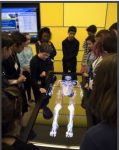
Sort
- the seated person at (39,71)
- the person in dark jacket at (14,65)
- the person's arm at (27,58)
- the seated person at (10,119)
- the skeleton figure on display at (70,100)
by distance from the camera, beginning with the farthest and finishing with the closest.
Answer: the person's arm at (27,58) < the seated person at (39,71) < the person in dark jacket at (14,65) < the skeleton figure on display at (70,100) < the seated person at (10,119)

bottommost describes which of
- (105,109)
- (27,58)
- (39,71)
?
(39,71)

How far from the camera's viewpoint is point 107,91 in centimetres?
142

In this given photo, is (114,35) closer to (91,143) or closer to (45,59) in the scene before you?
(45,59)

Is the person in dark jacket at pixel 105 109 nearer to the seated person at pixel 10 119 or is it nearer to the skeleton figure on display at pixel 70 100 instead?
the seated person at pixel 10 119

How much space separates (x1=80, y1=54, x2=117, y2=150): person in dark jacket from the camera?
1412 mm

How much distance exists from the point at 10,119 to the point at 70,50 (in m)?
5.59

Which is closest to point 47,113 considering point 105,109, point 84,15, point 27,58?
point 27,58

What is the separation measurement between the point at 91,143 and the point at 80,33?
683cm

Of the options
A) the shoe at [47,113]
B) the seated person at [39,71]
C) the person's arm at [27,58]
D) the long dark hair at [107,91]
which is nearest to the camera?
the long dark hair at [107,91]

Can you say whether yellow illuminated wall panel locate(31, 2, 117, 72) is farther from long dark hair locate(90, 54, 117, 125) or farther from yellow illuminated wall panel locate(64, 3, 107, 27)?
long dark hair locate(90, 54, 117, 125)

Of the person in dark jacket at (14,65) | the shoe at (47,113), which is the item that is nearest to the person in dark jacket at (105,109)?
the shoe at (47,113)

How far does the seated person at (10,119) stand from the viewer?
159cm

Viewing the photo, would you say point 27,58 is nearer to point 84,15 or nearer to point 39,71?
point 39,71

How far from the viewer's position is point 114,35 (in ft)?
10.8
